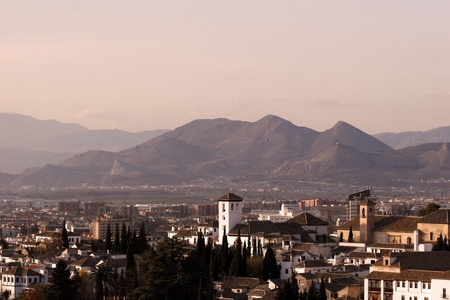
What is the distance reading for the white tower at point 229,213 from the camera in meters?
79.4

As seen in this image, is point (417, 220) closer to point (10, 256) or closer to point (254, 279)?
point (254, 279)

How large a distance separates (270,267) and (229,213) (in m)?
13.8

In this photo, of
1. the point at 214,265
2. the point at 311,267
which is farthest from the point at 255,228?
the point at 311,267

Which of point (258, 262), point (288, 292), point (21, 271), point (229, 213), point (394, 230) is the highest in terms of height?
point (229, 213)

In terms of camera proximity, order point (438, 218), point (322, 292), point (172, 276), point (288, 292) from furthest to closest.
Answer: point (438, 218)
point (172, 276)
point (322, 292)
point (288, 292)

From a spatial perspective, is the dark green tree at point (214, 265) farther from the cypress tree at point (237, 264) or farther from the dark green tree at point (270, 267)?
the dark green tree at point (270, 267)

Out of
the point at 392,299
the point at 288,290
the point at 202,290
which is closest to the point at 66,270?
the point at 202,290

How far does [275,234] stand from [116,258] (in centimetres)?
1057

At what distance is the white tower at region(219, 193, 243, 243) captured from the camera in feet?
261

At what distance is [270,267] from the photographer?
66562 millimetres

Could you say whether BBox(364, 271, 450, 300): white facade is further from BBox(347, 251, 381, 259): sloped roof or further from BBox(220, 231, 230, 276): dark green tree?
BBox(220, 231, 230, 276): dark green tree

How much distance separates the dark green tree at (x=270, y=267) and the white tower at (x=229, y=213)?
39.8 ft

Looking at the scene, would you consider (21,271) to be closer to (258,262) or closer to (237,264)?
(237,264)

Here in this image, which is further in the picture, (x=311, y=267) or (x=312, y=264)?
(x=312, y=264)
